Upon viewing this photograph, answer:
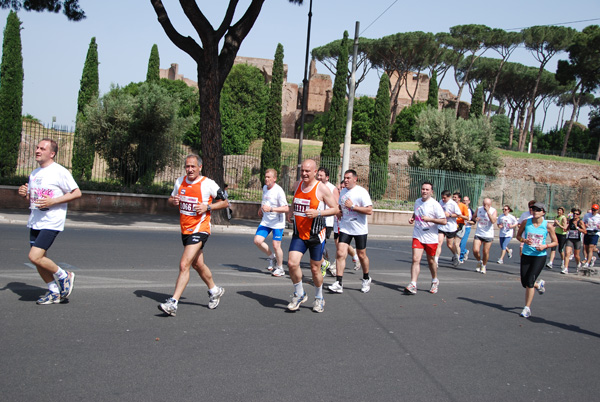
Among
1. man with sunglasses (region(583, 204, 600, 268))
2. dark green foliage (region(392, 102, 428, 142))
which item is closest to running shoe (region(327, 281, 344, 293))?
man with sunglasses (region(583, 204, 600, 268))

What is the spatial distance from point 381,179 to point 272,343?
65.1 ft

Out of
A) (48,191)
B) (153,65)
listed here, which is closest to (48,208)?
(48,191)

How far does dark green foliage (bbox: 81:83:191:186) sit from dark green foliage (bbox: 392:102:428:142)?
36791 mm

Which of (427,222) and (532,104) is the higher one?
(532,104)

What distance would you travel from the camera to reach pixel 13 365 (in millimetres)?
3898

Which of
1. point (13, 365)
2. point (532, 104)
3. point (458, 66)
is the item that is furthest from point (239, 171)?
point (532, 104)

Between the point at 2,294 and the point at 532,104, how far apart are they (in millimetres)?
60219

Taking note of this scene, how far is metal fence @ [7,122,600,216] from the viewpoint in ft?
62.5

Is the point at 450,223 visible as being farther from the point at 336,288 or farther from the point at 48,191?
the point at 48,191

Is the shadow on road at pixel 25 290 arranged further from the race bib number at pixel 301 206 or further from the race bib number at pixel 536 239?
the race bib number at pixel 536 239

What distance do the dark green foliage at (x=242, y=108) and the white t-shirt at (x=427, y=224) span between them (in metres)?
36.7

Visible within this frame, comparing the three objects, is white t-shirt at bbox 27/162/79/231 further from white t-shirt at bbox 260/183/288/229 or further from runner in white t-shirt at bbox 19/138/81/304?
white t-shirt at bbox 260/183/288/229

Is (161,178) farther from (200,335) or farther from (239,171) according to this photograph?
(200,335)

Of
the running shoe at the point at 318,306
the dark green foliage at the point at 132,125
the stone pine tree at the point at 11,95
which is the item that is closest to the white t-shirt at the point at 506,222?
the running shoe at the point at 318,306
